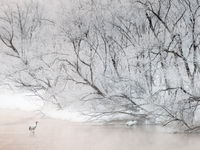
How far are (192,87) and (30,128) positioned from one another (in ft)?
3.76

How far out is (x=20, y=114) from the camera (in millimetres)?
3195

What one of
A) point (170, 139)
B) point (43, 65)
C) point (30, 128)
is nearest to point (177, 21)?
point (170, 139)

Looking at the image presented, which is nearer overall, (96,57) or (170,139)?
(170,139)

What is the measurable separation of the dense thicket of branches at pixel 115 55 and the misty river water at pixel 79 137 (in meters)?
0.11

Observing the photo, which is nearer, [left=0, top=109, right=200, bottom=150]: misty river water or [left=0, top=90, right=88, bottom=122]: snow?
[left=0, top=109, right=200, bottom=150]: misty river water

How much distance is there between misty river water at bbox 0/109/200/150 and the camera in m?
2.85

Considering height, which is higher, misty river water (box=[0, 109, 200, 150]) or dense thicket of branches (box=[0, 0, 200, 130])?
dense thicket of branches (box=[0, 0, 200, 130])

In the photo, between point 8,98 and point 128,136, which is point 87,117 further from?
point 8,98

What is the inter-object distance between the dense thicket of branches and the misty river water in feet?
0.38

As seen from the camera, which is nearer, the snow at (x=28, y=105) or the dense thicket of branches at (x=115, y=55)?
the dense thicket of branches at (x=115, y=55)


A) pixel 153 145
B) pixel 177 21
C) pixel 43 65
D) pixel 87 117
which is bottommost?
pixel 153 145

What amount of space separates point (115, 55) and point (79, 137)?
62 centimetres

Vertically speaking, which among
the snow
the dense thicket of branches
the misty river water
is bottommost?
the misty river water

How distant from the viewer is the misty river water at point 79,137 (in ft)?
9.34
